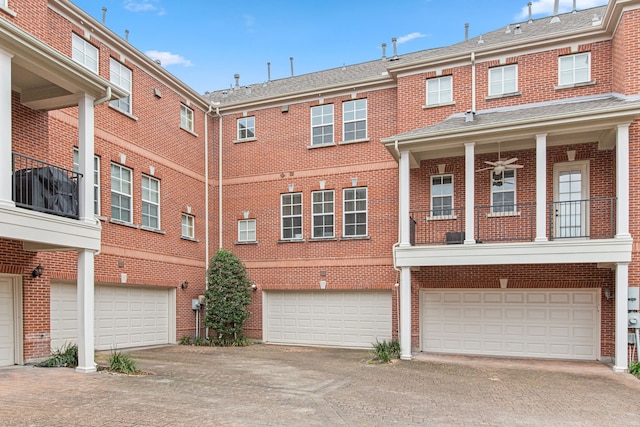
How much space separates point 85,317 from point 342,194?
28.5ft

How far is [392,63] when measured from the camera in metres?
15.5

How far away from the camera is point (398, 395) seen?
7977mm

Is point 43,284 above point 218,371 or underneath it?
above

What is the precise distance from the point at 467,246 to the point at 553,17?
9.05 metres

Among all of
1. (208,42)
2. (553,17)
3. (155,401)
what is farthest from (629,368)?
(208,42)

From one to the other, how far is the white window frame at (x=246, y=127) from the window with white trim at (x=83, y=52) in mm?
Result: 5516

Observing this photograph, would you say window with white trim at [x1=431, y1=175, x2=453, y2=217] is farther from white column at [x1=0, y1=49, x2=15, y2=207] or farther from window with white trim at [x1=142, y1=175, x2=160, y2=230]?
white column at [x1=0, y1=49, x2=15, y2=207]

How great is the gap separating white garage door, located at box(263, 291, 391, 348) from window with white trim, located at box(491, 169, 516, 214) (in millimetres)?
4196

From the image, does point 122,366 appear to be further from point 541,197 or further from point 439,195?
point 541,197

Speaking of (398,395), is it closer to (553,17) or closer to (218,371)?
(218,371)

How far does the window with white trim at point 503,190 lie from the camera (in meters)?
12.9

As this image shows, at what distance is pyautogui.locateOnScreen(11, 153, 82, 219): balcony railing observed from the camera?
27.6 ft

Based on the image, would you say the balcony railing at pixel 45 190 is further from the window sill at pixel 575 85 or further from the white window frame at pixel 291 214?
the window sill at pixel 575 85

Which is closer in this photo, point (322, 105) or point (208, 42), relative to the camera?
point (322, 105)
